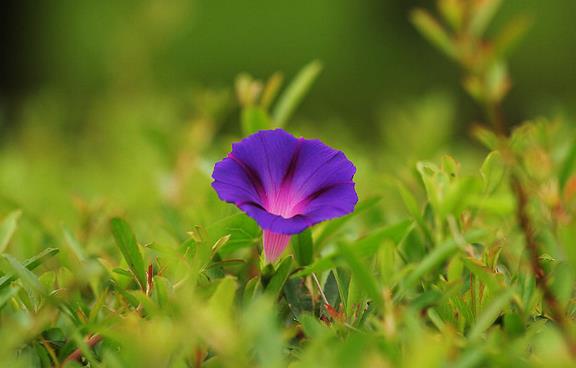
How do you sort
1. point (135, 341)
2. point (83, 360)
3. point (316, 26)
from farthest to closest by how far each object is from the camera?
1. point (316, 26)
2. point (83, 360)
3. point (135, 341)

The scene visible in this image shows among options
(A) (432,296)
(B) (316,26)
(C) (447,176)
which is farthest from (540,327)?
(B) (316,26)

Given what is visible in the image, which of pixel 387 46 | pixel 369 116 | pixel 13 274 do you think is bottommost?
pixel 369 116

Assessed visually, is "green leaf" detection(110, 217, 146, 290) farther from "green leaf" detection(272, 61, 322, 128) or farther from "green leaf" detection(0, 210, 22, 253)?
"green leaf" detection(272, 61, 322, 128)

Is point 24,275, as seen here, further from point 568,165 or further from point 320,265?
point 568,165

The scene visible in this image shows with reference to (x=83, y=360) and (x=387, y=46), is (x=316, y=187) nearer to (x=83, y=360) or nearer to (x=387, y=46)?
(x=83, y=360)

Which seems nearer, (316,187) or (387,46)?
(316,187)

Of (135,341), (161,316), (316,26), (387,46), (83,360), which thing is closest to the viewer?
(135,341)

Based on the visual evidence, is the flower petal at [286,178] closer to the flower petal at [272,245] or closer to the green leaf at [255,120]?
the flower petal at [272,245]

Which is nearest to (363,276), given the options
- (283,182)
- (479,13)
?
(283,182)
